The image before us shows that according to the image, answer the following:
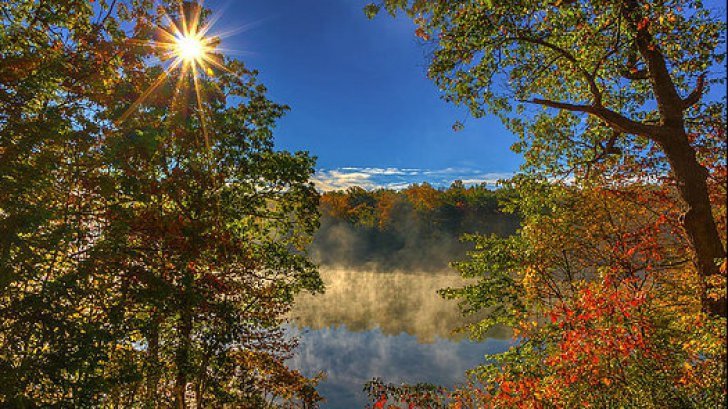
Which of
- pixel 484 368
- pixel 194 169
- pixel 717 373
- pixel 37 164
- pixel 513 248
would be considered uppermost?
pixel 194 169

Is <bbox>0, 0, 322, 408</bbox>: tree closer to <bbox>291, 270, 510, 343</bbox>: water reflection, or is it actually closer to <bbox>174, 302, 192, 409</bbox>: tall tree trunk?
<bbox>174, 302, 192, 409</bbox>: tall tree trunk

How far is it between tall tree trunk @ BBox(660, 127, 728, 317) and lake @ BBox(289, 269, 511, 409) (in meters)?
17.5

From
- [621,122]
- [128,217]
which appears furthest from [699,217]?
[128,217]

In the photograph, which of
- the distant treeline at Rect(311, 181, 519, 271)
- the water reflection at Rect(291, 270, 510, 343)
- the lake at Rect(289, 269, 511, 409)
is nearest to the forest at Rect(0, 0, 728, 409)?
the lake at Rect(289, 269, 511, 409)

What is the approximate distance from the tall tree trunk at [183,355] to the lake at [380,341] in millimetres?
10283

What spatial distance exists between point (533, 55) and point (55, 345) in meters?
12.5

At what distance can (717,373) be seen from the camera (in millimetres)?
6195

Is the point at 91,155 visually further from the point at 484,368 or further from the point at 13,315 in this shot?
the point at 484,368

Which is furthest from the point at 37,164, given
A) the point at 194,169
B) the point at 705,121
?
the point at 705,121

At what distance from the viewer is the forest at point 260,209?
23.9 ft

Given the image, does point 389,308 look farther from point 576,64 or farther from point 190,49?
point 576,64

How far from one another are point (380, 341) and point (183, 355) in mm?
21824

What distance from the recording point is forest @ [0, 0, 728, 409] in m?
7.28

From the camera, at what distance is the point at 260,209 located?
48.9ft
